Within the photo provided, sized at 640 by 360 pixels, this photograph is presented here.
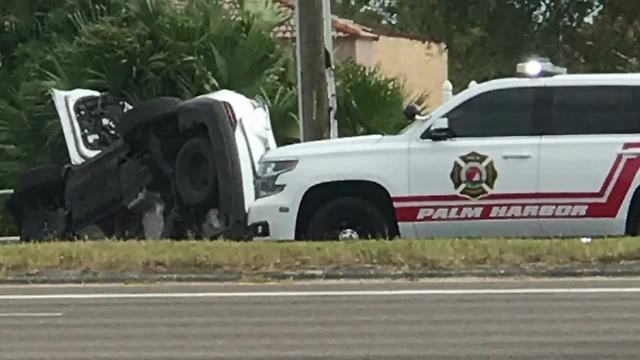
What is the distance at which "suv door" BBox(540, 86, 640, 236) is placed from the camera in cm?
1316

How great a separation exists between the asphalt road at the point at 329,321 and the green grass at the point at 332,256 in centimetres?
41

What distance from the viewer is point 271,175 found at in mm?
13773

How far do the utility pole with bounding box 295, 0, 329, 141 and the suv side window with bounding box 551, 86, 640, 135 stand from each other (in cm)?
399

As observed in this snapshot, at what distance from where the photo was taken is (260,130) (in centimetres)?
1606

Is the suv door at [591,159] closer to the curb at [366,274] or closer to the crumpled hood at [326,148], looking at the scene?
the curb at [366,274]

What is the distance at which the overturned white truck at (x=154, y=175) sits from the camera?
591 inches

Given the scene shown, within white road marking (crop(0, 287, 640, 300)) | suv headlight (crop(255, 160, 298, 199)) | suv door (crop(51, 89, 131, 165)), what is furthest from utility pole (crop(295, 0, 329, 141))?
white road marking (crop(0, 287, 640, 300))

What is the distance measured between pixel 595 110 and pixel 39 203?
7283 mm

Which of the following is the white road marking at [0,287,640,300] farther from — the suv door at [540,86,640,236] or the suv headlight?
the suv headlight

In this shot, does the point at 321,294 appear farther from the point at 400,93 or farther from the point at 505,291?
the point at 400,93

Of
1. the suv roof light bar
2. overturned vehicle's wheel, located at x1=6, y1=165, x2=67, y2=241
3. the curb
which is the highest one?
the suv roof light bar

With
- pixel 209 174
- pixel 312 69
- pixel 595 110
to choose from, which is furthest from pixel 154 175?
pixel 595 110

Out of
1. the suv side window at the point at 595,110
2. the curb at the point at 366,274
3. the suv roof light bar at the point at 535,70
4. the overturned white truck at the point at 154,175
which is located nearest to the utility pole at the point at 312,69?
the overturned white truck at the point at 154,175

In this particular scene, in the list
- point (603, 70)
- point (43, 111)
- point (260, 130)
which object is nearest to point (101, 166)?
point (260, 130)
